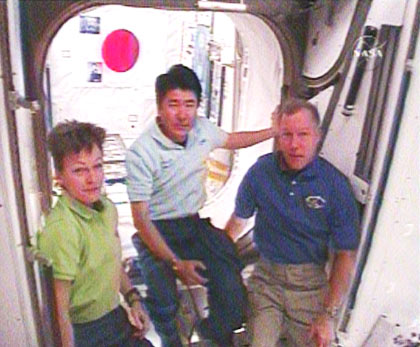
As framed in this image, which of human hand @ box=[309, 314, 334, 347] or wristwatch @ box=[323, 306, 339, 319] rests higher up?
wristwatch @ box=[323, 306, 339, 319]

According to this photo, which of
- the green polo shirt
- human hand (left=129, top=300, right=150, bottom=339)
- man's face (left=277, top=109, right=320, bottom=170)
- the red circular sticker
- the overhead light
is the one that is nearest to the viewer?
the green polo shirt

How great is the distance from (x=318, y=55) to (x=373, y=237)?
3.24 ft

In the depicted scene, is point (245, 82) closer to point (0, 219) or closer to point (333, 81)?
point (333, 81)

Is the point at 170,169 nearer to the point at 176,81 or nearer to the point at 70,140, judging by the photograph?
the point at 176,81

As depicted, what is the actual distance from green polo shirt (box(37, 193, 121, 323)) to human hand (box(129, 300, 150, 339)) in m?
0.09

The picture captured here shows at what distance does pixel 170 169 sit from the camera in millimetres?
2232

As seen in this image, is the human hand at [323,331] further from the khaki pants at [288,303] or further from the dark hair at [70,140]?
the dark hair at [70,140]

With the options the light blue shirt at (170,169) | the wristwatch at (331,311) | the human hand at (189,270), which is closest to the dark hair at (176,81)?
the light blue shirt at (170,169)

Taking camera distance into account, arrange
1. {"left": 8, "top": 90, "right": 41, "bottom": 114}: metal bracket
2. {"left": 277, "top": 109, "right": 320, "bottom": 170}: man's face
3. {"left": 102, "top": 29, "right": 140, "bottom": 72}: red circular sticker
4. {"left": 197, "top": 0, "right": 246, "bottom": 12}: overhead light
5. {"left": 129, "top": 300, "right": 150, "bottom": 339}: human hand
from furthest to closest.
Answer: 1. {"left": 102, "top": 29, "right": 140, "bottom": 72}: red circular sticker
2. {"left": 197, "top": 0, "right": 246, "bottom": 12}: overhead light
3. {"left": 277, "top": 109, "right": 320, "bottom": 170}: man's face
4. {"left": 129, "top": 300, "right": 150, "bottom": 339}: human hand
5. {"left": 8, "top": 90, "right": 41, "bottom": 114}: metal bracket

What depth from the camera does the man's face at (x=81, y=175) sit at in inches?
68.1

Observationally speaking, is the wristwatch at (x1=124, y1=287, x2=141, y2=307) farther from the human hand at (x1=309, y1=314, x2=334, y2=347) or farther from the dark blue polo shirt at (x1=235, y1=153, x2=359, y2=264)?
the human hand at (x1=309, y1=314, x2=334, y2=347)

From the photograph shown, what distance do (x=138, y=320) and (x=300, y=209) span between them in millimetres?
749

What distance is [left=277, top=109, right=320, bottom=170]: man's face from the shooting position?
2.11 metres

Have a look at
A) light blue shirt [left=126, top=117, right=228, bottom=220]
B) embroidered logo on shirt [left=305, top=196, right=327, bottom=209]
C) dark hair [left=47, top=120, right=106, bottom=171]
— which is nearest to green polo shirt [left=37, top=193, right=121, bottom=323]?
dark hair [left=47, top=120, right=106, bottom=171]
